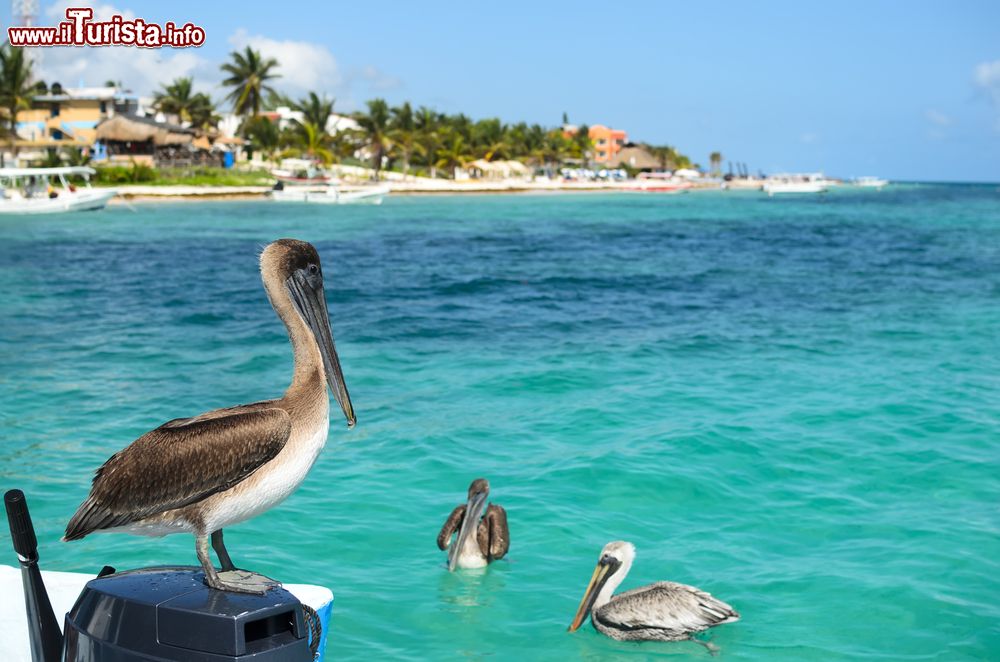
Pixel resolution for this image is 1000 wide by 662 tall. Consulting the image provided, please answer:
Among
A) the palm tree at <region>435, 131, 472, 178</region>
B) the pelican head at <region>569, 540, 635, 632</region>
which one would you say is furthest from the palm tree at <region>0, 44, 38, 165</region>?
the pelican head at <region>569, 540, 635, 632</region>

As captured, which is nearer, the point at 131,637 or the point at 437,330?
the point at 131,637

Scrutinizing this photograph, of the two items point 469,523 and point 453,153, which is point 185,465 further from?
point 453,153

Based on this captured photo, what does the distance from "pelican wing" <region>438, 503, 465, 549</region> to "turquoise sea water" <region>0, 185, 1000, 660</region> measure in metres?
0.21

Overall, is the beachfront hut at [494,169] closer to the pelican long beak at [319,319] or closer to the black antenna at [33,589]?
the pelican long beak at [319,319]

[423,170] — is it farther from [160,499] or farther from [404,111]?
[160,499]

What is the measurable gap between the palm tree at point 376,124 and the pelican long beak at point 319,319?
8491 cm

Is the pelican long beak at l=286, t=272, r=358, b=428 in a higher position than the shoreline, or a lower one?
lower

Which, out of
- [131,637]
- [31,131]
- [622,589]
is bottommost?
[622,589]

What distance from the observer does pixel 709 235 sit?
143 feet

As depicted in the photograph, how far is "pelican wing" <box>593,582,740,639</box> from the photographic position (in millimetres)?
5996

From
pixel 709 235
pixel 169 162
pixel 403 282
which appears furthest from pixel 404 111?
pixel 403 282

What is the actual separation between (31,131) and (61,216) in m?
30.6

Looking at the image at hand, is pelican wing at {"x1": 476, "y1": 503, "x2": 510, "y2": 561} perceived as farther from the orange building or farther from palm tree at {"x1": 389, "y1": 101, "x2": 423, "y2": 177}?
the orange building

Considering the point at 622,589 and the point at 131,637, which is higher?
the point at 131,637
